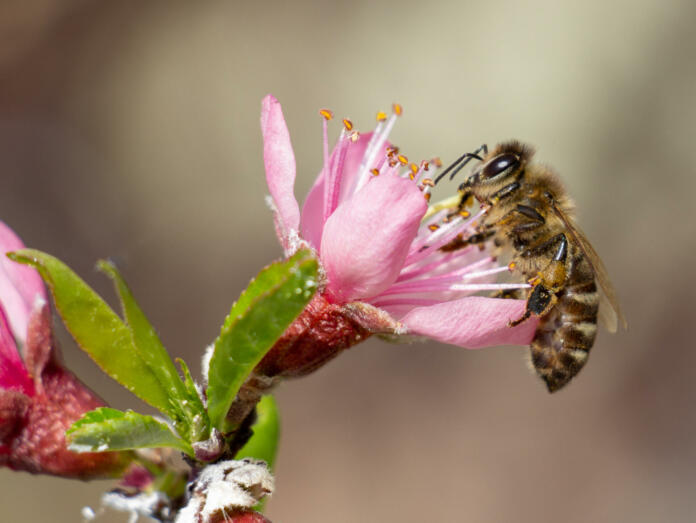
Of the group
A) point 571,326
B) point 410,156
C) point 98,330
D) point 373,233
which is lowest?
point 410,156

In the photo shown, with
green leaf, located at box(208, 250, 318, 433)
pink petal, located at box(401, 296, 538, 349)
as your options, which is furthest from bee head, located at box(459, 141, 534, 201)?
green leaf, located at box(208, 250, 318, 433)

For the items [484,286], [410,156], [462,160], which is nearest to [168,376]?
[484,286]

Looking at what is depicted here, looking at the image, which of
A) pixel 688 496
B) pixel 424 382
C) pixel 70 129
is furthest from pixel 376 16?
pixel 688 496

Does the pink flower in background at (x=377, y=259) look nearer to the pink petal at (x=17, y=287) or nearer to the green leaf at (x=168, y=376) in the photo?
the green leaf at (x=168, y=376)

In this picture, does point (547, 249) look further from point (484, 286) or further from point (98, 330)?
point (98, 330)

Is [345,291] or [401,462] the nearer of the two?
[345,291]

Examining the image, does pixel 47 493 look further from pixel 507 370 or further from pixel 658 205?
pixel 658 205
